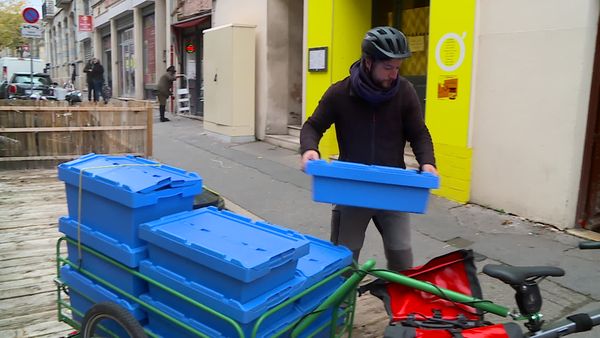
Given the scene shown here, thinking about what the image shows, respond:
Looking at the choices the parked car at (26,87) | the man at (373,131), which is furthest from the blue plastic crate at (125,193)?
the parked car at (26,87)

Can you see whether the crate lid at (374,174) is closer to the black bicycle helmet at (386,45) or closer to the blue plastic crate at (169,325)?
the black bicycle helmet at (386,45)

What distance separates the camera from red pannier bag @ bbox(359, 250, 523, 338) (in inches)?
74.6

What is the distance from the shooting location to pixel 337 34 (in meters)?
8.84

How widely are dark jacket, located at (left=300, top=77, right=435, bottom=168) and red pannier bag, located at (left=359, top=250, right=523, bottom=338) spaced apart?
28.4 inches

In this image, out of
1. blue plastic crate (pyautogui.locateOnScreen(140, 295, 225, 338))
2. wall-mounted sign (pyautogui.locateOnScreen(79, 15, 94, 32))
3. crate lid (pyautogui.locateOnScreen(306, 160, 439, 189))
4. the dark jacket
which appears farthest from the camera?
wall-mounted sign (pyautogui.locateOnScreen(79, 15, 94, 32))

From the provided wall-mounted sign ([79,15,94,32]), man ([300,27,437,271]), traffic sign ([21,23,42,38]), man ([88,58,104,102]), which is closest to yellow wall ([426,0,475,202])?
man ([300,27,437,271])

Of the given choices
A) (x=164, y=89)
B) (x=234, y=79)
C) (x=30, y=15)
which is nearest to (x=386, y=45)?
(x=234, y=79)

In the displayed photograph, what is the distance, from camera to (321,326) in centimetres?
246

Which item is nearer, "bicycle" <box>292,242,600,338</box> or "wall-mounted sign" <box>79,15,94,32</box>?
"bicycle" <box>292,242,600,338</box>

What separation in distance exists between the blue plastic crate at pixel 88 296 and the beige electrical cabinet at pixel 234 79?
27.2 feet

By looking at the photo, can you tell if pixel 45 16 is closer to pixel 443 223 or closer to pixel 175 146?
pixel 175 146

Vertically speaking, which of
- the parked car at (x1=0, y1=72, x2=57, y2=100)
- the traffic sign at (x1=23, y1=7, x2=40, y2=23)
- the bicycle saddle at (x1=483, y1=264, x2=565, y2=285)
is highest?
the traffic sign at (x1=23, y1=7, x2=40, y2=23)

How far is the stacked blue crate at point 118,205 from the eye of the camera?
8.08 ft

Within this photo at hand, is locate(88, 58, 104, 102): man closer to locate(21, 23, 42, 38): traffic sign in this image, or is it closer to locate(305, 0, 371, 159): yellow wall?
locate(21, 23, 42, 38): traffic sign
